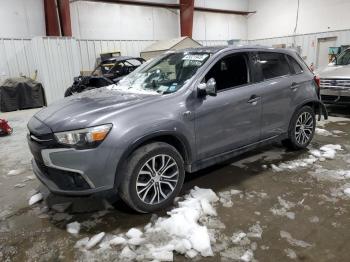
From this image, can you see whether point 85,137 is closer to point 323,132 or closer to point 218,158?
point 218,158

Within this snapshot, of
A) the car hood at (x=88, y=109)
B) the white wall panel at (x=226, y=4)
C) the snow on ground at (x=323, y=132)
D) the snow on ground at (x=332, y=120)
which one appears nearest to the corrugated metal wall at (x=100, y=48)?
the white wall panel at (x=226, y=4)

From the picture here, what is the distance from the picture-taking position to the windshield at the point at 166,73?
10.6 feet

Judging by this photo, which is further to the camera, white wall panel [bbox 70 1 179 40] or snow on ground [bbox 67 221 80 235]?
white wall panel [bbox 70 1 179 40]

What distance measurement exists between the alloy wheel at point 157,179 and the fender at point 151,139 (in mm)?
175

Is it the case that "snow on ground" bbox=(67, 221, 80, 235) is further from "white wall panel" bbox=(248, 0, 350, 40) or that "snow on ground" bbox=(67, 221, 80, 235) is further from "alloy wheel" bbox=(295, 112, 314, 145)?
"white wall panel" bbox=(248, 0, 350, 40)

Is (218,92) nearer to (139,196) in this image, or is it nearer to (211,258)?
(139,196)

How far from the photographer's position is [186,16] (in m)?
14.1

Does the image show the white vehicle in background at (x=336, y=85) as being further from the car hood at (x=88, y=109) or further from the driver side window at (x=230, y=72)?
the car hood at (x=88, y=109)

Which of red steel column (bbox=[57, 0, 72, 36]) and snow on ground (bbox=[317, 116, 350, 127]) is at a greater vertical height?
red steel column (bbox=[57, 0, 72, 36])

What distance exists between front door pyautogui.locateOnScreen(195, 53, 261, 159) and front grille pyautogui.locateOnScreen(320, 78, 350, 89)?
4.05 m

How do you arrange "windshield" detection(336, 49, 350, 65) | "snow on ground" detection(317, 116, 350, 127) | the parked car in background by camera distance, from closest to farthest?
"snow on ground" detection(317, 116, 350, 127) < "windshield" detection(336, 49, 350, 65) < the parked car in background

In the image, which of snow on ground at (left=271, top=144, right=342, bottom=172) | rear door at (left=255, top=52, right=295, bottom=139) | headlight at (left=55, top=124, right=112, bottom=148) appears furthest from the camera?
snow on ground at (left=271, top=144, right=342, bottom=172)

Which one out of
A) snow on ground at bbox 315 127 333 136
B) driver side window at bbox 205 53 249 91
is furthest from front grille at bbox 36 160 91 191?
snow on ground at bbox 315 127 333 136

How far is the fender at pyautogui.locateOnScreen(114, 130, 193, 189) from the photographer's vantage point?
103 inches
